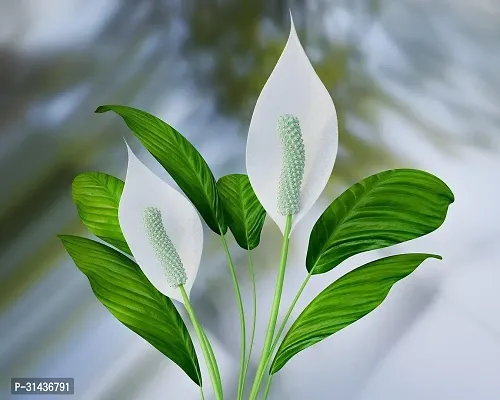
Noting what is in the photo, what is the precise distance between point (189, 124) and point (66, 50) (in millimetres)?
255

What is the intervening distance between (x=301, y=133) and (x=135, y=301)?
34cm

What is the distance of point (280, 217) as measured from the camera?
0.84 meters

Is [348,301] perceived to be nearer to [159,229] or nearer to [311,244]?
[311,244]

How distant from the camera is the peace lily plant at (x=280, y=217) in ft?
2.67

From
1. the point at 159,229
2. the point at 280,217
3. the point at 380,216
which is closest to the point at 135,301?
the point at 159,229

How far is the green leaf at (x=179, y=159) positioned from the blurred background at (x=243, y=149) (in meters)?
0.16

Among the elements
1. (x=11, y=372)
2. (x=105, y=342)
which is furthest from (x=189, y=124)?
(x=11, y=372)

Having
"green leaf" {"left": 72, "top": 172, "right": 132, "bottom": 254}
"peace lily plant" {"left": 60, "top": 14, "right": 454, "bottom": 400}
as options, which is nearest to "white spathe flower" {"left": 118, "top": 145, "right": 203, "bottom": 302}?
"peace lily plant" {"left": 60, "top": 14, "right": 454, "bottom": 400}

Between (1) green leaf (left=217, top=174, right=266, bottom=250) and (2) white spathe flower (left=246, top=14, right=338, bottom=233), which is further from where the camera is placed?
(1) green leaf (left=217, top=174, right=266, bottom=250)

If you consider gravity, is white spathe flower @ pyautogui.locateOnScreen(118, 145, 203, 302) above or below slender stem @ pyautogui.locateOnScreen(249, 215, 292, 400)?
above

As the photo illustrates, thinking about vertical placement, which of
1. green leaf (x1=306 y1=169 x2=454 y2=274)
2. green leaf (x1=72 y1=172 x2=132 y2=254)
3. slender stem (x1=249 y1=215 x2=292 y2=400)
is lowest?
slender stem (x1=249 y1=215 x2=292 y2=400)

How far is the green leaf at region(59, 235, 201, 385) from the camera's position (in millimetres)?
854

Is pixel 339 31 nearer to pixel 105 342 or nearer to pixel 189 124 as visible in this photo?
pixel 189 124

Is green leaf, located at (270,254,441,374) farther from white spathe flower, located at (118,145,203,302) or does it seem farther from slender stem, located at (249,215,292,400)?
white spathe flower, located at (118,145,203,302)
